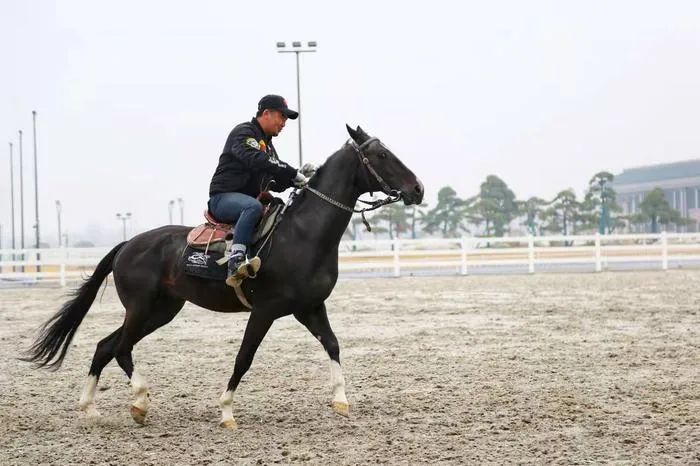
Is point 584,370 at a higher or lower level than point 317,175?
lower

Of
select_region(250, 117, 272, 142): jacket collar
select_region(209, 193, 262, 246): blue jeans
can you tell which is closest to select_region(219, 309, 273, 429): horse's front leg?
select_region(209, 193, 262, 246): blue jeans

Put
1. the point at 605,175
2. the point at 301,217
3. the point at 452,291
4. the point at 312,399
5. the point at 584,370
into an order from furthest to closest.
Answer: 1. the point at 605,175
2. the point at 452,291
3. the point at 584,370
4. the point at 312,399
5. the point at 301,217

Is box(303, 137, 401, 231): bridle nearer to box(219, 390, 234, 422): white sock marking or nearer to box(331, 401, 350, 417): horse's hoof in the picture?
box(331, 401, 350, 417): horse's hoof

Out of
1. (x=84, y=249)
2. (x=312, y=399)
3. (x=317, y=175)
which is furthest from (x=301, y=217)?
(x=84, y=249)

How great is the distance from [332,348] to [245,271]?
900 mm

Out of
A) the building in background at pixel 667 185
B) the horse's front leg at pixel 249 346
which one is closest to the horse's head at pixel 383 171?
the horse's front leg at pixel 249 346

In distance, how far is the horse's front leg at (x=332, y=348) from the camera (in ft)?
20.2

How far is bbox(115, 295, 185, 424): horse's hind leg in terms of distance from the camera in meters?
6.19

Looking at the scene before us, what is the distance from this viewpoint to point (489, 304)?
1623 cm

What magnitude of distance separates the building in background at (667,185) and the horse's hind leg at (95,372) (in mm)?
81021

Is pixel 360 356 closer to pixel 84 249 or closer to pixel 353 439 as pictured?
pixel 353 439

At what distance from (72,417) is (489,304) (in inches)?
429

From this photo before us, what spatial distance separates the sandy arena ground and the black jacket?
1.83m

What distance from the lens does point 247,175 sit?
6.54 m
